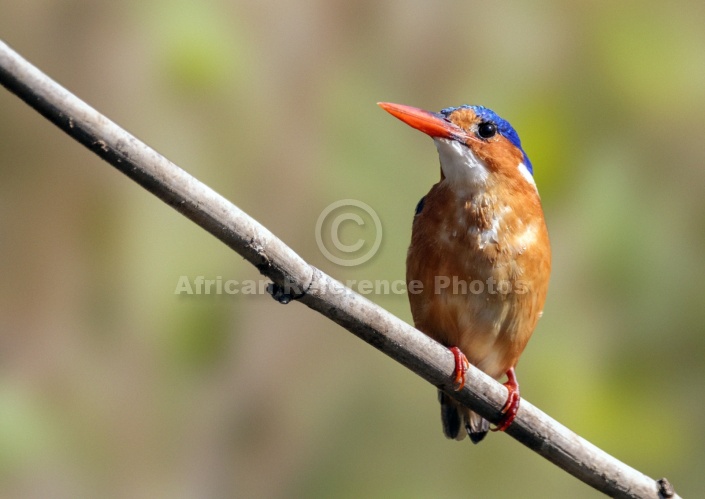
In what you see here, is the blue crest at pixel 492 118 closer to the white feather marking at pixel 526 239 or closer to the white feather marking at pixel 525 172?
the white feather marking at pixel 525 172

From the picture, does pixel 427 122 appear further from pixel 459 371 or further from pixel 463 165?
pixel 459 371

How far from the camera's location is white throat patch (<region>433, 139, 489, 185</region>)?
2.51 meters

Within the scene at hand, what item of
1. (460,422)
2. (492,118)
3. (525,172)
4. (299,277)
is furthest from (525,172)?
(299,277)

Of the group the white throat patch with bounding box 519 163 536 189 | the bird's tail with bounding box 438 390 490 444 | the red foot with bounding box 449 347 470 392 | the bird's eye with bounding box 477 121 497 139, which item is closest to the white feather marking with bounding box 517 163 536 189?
the white throat patch with bounding box 519 163 536 189

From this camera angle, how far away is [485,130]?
2557 mm

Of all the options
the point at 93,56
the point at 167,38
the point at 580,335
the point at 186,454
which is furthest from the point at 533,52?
the point at 186,454

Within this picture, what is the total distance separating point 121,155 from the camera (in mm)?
1384

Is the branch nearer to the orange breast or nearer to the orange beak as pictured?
the orange breast

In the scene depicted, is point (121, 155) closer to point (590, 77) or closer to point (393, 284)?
point (393, 284)

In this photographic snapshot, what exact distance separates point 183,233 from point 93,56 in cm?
83

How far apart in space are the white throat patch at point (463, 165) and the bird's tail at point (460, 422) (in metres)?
0.68

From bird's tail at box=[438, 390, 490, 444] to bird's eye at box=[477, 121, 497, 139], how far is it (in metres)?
0.81

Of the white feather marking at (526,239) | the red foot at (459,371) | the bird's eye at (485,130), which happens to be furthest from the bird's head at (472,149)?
the red foot at (459,371)

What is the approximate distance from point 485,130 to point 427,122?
23 centimetres
